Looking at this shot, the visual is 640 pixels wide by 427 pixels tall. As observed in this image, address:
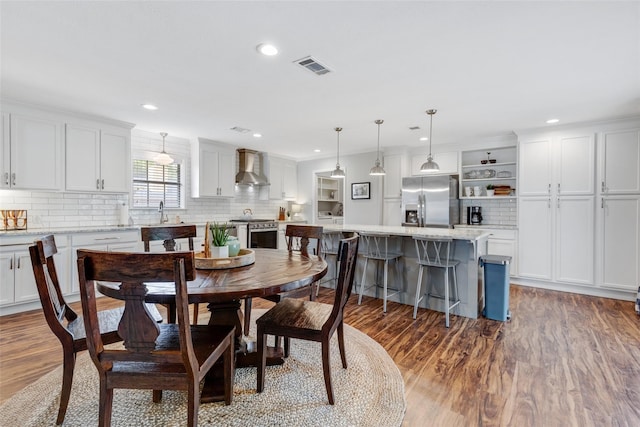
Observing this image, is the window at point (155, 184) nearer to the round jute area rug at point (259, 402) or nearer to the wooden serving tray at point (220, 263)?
the round jute area rug at point (259, 402)

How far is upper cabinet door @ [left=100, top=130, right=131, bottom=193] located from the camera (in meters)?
4.23

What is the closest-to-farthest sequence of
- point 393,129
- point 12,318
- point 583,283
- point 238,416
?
1. point 238,416
2. point 12,318
3. point 583,283
4. point 393,129

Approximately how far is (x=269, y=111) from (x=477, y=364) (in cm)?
341

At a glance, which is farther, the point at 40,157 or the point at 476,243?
the point at 40,157

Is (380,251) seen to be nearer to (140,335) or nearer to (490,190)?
(490,190)

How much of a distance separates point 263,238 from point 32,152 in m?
3.52

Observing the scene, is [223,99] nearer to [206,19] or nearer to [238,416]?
[206,19]

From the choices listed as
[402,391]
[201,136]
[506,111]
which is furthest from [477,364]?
[201,136]

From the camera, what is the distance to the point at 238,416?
172 centimetres

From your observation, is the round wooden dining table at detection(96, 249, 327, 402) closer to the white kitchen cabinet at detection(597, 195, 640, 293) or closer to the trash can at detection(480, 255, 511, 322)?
the trash can at detection(480, 255, 511, 322)

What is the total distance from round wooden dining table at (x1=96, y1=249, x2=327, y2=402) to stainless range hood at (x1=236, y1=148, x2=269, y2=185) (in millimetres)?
3903

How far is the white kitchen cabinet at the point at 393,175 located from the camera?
5.96 metres

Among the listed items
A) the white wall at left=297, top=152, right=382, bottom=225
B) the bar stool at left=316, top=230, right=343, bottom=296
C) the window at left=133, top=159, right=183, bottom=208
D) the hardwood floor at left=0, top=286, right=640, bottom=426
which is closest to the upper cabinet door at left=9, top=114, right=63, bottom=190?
the window at left=133, top=159, right=183, bottom=208

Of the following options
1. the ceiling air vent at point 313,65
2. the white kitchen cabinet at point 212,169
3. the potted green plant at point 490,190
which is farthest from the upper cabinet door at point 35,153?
the potted green plant at point 490,190
